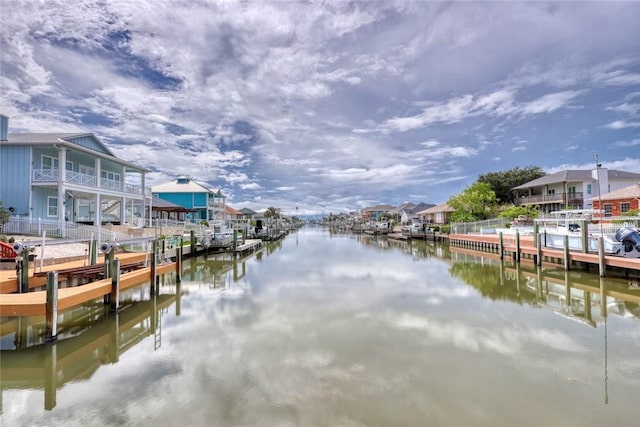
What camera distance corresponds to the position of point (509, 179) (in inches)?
2219

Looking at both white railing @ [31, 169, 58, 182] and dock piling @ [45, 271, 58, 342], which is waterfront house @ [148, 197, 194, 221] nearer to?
white railing @ [31, 169, 58, 182]

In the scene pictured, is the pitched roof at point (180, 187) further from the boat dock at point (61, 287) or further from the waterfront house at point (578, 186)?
the waterfront house at point (578, 186)

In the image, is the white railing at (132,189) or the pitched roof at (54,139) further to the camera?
the white railing at (132,189)

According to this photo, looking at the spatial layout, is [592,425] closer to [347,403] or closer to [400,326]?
[347,403]

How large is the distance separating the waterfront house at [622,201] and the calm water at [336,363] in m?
23.7

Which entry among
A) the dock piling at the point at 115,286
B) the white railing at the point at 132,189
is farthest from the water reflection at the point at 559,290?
the white railing at the point at 132,189

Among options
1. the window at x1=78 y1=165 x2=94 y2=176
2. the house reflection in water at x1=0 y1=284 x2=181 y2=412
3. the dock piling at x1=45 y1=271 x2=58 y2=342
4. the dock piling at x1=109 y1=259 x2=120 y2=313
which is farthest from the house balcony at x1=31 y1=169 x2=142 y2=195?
the dock piling at x1=45 y1=271 x2=58 y2=342

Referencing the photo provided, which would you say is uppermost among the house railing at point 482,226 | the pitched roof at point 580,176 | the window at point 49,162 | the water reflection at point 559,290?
the pitched roof at point 580,176

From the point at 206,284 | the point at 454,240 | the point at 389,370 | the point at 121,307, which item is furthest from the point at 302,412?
the point at 454,240

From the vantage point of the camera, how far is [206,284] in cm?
1650

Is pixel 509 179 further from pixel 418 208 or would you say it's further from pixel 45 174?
pixel 45 174

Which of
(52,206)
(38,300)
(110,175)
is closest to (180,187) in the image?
(110,175)

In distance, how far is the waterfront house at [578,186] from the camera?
40594 mm

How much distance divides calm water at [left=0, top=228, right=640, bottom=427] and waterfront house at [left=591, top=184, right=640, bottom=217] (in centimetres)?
2374
